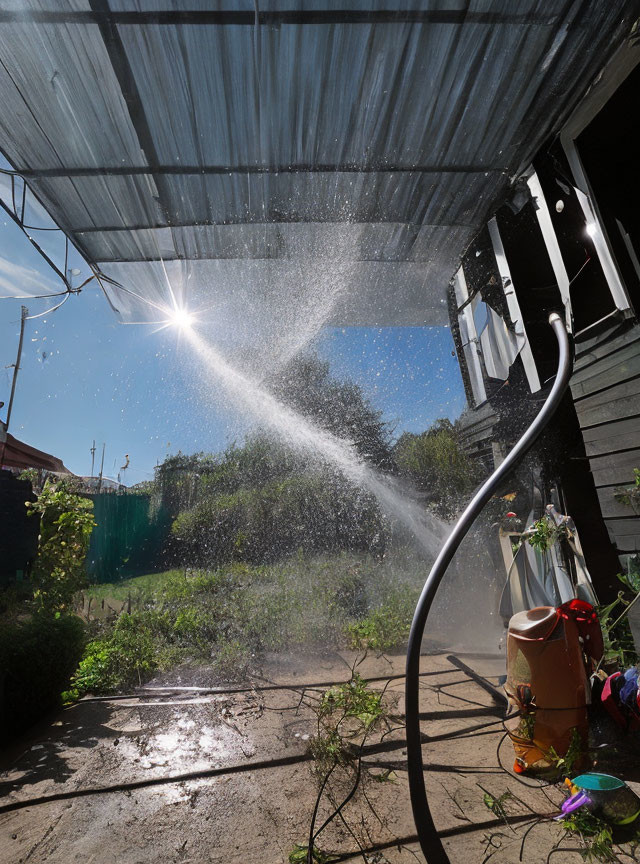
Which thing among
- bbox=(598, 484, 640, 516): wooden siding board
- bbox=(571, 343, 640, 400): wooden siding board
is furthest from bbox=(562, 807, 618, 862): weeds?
bbox=(571, 343, 640, 400): wooden siding board

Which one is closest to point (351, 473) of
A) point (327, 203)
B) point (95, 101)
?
point (327, 203)

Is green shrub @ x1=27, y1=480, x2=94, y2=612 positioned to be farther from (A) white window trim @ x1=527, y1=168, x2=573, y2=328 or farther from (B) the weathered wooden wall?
(A) white window trim @ x1=527, y1=168, x2=573, y2=328

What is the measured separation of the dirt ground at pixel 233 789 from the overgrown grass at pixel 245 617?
78cm

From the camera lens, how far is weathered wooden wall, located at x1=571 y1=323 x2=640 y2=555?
302cm

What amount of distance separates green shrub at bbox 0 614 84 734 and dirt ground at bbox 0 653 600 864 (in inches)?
7.0

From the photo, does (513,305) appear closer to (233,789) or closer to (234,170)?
(234,170)

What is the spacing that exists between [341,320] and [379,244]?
2.21 m

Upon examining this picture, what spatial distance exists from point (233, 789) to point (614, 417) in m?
3.36

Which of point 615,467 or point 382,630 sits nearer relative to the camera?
point 615,467

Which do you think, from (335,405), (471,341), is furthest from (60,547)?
(335,405)

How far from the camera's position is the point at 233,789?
2150 mm

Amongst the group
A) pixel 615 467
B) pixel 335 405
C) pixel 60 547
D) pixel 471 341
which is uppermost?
pixel 335 405

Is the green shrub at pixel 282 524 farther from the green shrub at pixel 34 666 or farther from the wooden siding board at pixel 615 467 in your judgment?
the wooden siding board at pixel 615 467

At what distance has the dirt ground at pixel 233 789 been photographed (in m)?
1.71
